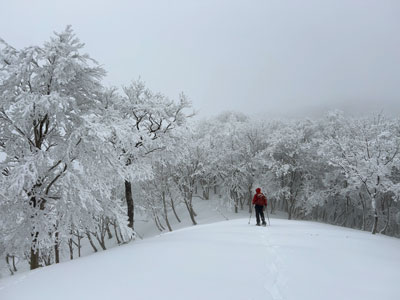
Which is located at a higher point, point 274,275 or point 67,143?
point 67,143

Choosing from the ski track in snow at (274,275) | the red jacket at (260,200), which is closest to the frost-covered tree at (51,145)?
the ski track in snow at (274,275)

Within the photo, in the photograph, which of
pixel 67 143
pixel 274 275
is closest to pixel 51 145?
pixel 67 143

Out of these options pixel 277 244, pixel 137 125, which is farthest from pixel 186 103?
pixel 277 244

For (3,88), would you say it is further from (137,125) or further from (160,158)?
(160,158)

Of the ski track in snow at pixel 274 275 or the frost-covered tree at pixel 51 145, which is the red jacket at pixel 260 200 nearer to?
the ski track in snow at pixel 274 275

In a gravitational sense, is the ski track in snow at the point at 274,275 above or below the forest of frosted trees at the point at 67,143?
below

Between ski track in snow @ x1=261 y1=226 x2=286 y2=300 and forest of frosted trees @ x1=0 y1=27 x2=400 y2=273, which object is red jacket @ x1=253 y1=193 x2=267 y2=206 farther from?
forest of frosted trees @ x1=0 y1=27 x2=400 y2=273

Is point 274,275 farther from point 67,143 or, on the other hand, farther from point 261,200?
point 67,143

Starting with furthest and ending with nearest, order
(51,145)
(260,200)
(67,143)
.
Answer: (260,200) < (51,145) < (67,143)

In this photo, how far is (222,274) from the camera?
587 centimetres

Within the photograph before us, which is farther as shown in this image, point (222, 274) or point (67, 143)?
point (67, 143)

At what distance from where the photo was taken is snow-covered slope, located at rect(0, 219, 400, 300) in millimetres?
5121

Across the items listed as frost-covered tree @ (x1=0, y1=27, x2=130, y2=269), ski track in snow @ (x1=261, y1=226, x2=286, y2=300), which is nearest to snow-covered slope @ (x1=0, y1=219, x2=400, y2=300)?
ski track in snow @ (x1=261, y1=226, x2=286, y2=300)

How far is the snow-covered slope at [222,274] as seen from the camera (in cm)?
512
